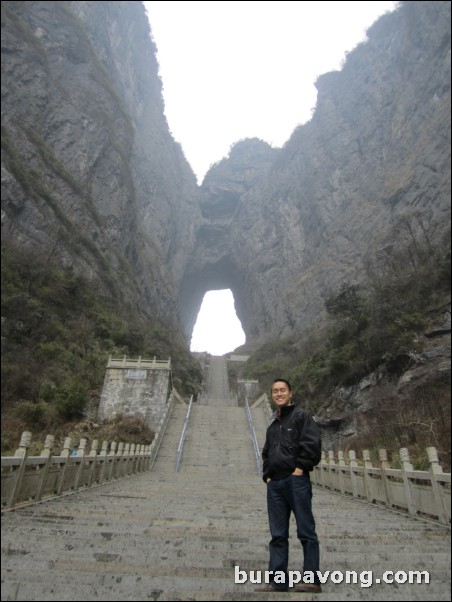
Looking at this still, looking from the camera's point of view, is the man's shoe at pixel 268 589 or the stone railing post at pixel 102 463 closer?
the man's shoe at pixel 268 589

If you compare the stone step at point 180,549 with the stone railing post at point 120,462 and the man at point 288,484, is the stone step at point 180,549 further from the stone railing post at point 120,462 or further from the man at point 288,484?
the stone railing post at point 120,462

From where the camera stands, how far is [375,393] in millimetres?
16391

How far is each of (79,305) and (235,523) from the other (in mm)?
22946

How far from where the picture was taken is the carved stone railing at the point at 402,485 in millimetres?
4797

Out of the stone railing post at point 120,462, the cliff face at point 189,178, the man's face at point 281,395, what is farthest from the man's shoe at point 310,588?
the cliff face at point 189,178

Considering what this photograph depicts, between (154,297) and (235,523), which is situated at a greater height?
(154,297)

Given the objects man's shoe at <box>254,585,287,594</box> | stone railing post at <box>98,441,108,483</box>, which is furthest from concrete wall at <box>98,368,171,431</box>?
man's shoe at <box>254,585,287,594</box>

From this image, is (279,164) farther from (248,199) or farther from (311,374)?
(311,374)

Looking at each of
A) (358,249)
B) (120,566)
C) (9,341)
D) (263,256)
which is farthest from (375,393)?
(263,256)

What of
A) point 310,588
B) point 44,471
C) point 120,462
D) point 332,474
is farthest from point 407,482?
point 120,462

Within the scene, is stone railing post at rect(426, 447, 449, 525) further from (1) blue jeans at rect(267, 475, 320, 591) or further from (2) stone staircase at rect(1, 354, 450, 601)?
(1) blue jeans at rect(267, 475, 320, 591)

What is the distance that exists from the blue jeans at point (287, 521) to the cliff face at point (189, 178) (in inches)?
1049

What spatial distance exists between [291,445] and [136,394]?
1874 centimetres

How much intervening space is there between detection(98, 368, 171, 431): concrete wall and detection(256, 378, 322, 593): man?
1776cm
